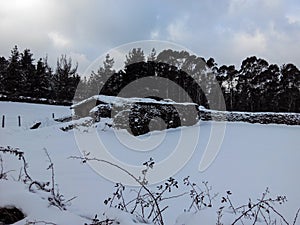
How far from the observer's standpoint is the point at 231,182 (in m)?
3.97

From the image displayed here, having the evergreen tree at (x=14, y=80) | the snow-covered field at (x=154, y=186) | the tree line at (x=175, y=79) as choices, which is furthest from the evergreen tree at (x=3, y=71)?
the snow-covered field at (x=154, y=186)

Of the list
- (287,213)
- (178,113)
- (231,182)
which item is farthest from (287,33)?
(287,213)

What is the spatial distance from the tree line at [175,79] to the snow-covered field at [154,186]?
14.9 m

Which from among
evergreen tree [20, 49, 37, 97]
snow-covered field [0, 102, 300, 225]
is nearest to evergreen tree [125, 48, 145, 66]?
evergreen tree [20, 49, 37, 97]

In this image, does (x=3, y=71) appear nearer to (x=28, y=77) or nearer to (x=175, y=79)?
(x=28, y=77)

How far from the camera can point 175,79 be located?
26.1 m

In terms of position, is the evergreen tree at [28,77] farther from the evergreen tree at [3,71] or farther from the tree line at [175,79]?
the evergreen tree at [3,71]

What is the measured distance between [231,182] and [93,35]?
7.34 meters

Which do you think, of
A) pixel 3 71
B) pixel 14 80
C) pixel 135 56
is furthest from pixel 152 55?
pixel 3 71

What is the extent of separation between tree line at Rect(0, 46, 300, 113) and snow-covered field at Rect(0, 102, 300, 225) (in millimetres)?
14883

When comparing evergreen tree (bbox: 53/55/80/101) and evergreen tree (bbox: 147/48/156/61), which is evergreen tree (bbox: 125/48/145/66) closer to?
evergreen tree (bbox: 147/48/156/61)

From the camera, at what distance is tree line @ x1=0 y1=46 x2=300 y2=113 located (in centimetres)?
2348

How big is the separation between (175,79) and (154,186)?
22.8 meters

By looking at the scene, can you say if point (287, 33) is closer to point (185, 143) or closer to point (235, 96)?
point (185, 143)
